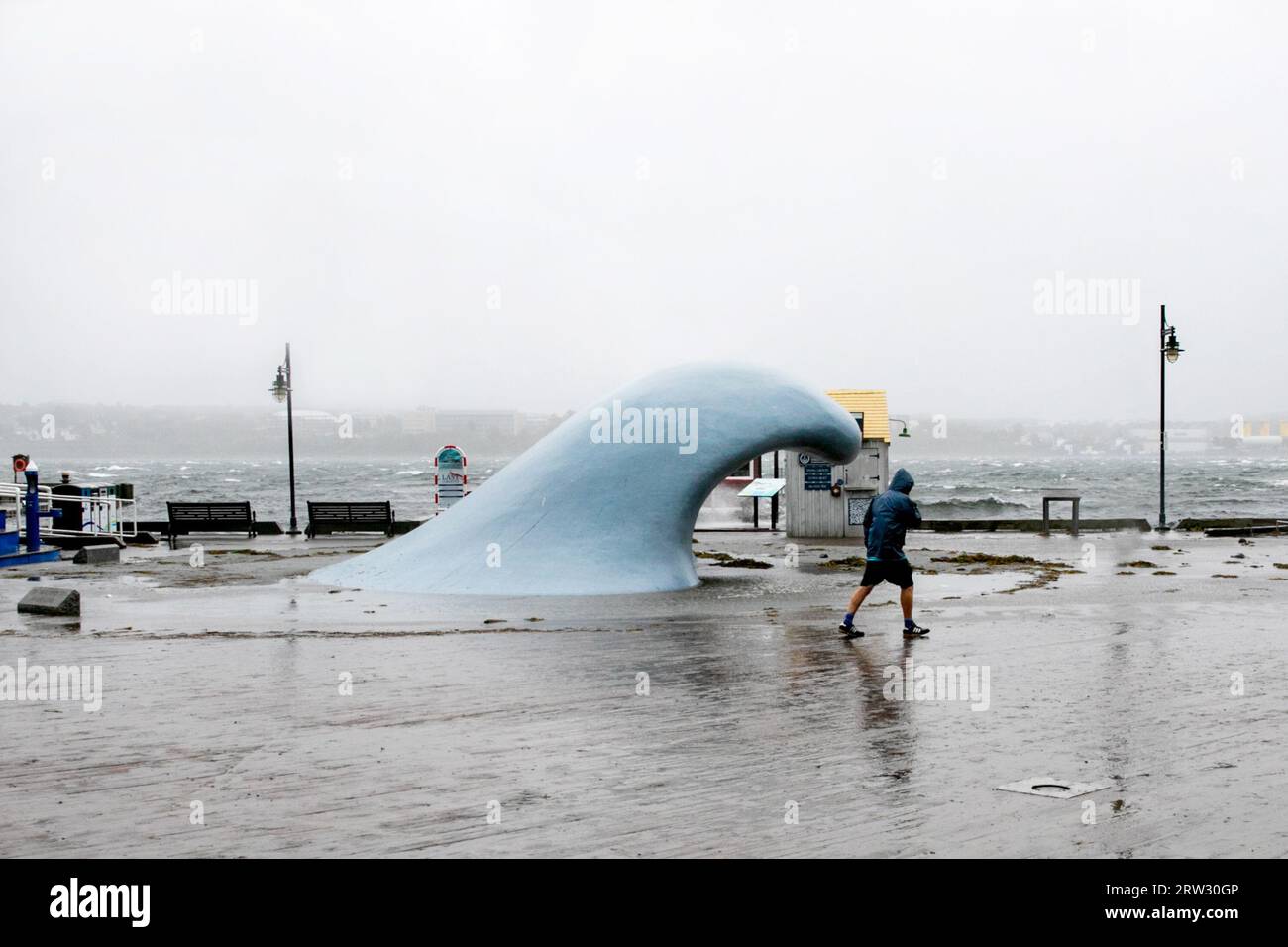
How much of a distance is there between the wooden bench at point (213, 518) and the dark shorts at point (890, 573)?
23.2 m

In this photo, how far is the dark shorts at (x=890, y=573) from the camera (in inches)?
542

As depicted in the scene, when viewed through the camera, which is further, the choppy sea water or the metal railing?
the choppy sea water

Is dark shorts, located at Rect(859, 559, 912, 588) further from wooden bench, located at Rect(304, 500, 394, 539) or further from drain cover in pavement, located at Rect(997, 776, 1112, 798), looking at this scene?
wooden bench, located at Rect(304, 500, 394, 539)

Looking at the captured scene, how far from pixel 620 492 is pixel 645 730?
966 cm

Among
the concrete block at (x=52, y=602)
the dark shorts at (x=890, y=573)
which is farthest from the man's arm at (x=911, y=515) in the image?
the concrete block at (x=52, y=602)

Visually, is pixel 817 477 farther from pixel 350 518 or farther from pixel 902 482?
pixel 902 482

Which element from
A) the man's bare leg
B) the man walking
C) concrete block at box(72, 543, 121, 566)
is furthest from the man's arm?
concrete block at box(72, 543, 121, 566)

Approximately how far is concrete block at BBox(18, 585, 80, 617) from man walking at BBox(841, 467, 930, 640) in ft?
31.4

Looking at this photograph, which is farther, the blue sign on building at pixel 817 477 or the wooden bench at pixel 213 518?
the wooden bench at pixel 213 518

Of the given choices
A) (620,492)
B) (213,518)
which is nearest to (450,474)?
(213,518)

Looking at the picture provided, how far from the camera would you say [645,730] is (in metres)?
8.82

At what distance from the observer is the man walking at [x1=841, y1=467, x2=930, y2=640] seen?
44.9 feet

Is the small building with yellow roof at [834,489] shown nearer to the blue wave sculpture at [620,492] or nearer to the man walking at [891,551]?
the blue wave sculpture at [620,492]
